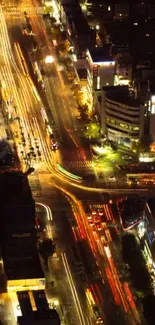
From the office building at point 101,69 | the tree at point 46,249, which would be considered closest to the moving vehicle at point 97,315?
the tree at point 46,249

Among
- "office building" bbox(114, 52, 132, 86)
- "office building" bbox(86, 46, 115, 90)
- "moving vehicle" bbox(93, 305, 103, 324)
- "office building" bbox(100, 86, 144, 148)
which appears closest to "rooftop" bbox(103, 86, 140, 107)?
"office building" bbox(100, 86, 144, 148)

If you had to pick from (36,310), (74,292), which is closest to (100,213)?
(74,292)

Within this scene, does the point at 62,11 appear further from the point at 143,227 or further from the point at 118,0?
the point at 143,227

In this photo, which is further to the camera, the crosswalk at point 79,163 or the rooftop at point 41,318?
the crosswalk at point 79,163

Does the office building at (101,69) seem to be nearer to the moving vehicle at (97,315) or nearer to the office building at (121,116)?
the office building at (121,116)

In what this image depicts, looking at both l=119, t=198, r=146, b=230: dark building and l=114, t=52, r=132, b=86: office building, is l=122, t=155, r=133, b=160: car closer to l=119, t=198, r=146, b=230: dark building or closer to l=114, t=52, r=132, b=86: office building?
l=119, t=198, r=146, b=230: dark building

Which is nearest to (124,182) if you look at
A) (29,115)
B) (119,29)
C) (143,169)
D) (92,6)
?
(143,169)

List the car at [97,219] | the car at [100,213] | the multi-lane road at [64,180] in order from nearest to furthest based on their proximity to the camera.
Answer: the multi-lane road at [64,180] < the car at [97,219] < the car at [100,213]

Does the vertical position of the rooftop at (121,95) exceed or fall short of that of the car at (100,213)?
it exceeds it
